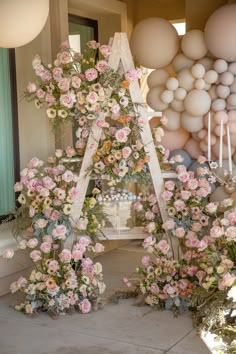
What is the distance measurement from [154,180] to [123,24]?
2.15m

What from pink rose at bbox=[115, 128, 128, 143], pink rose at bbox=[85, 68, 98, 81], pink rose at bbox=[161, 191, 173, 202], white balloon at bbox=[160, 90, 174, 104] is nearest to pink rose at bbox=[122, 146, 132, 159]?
pink rose at bbox=[115, 128, 128, 143]

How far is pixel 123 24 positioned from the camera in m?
4.98

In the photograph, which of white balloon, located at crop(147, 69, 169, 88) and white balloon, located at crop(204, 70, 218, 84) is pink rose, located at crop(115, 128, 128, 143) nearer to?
white balloon, located at crop(204, 70, 218, 84)

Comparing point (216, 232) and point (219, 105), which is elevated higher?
point (219, 105)

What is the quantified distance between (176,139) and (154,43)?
0.74m

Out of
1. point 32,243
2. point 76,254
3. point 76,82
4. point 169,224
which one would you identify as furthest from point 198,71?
point 32,243

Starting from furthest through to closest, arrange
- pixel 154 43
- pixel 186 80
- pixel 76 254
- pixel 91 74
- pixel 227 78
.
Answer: pixel 154 43, pixel 186 80, pixel 227 78, pixel 76 254, pixel 91 74

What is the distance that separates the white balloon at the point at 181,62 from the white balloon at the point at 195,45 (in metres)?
0.07

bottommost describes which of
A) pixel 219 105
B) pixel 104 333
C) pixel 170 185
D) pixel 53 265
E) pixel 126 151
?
pixel 104 333

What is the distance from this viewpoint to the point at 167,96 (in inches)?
158

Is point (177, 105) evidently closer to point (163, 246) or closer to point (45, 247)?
point (163, 246)

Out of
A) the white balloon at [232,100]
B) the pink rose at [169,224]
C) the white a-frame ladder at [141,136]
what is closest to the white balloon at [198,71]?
the white balloon at [232,100]

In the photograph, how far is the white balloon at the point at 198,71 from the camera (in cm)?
392

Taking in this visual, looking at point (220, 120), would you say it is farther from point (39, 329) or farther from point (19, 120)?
point (39, 329)
